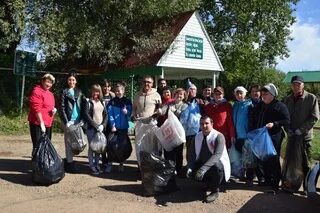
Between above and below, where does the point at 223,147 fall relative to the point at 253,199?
above

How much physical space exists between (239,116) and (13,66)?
39.1 ft

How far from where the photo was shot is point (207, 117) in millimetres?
6949

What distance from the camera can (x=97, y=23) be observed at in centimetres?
1953

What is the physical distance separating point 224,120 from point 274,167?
3.61 ft

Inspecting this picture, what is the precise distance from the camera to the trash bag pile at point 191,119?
7.90 m

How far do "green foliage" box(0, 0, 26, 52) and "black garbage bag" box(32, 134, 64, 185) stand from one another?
985 centimetres

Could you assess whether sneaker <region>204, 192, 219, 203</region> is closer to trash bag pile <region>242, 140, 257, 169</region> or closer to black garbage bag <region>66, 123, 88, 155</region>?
trash bag pile <region>242, 140, 257, 169</region>

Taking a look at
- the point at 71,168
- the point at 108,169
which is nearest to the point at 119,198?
the point at 108,169

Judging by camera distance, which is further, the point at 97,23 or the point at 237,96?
the point at 97,23

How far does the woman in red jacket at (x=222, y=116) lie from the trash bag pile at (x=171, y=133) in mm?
592

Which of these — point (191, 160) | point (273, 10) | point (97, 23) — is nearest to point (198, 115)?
point (191, 160)

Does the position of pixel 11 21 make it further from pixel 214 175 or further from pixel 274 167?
pixel 274 167

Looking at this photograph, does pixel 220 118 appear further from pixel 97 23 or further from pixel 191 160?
pixel 97 23

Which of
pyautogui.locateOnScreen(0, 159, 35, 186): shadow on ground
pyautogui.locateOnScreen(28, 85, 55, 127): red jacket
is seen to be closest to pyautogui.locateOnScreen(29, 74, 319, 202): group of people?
pyautogui.locateOnScreen(28, 85, 55, 127): red jacket
